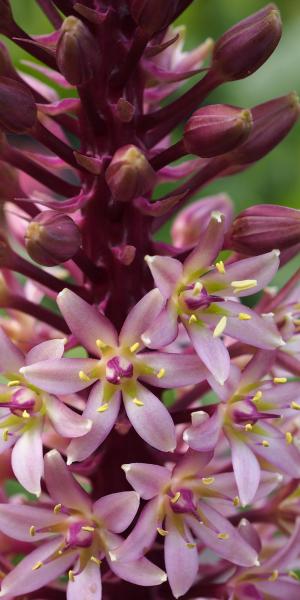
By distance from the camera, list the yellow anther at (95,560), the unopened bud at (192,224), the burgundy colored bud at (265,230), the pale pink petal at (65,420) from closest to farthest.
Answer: the pale pink petal at (65,420)
the yellow anther at (95,560)
the burgundy colored bud at (265,230)
the unopened bud at (192,224)

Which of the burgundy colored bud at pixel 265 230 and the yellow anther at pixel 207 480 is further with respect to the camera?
the burgundy colored bud at pixel 265 230

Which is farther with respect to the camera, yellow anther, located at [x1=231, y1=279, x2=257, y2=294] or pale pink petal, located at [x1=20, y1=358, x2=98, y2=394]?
yellow anther, located at [x1=231, y1=279, x2=257, y2=294]

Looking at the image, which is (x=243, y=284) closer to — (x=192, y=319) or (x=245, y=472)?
(x=192, y=319)

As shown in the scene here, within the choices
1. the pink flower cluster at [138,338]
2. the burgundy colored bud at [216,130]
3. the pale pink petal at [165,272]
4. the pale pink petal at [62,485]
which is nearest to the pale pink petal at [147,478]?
the pink flower cluster at [138,338]

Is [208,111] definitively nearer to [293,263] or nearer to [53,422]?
[53,422]

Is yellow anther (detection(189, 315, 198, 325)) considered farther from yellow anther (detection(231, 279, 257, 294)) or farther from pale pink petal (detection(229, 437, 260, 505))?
pale pink petal (detection(229, 437, 260, 505))

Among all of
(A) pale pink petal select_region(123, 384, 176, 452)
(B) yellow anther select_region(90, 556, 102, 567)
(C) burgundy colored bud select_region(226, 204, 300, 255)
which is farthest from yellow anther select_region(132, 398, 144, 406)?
(C) burgundy colored bud select_region(226, 204, 300, 255)

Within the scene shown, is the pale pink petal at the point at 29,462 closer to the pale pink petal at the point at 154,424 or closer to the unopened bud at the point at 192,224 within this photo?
the pale pink petal at the point at 154,424
